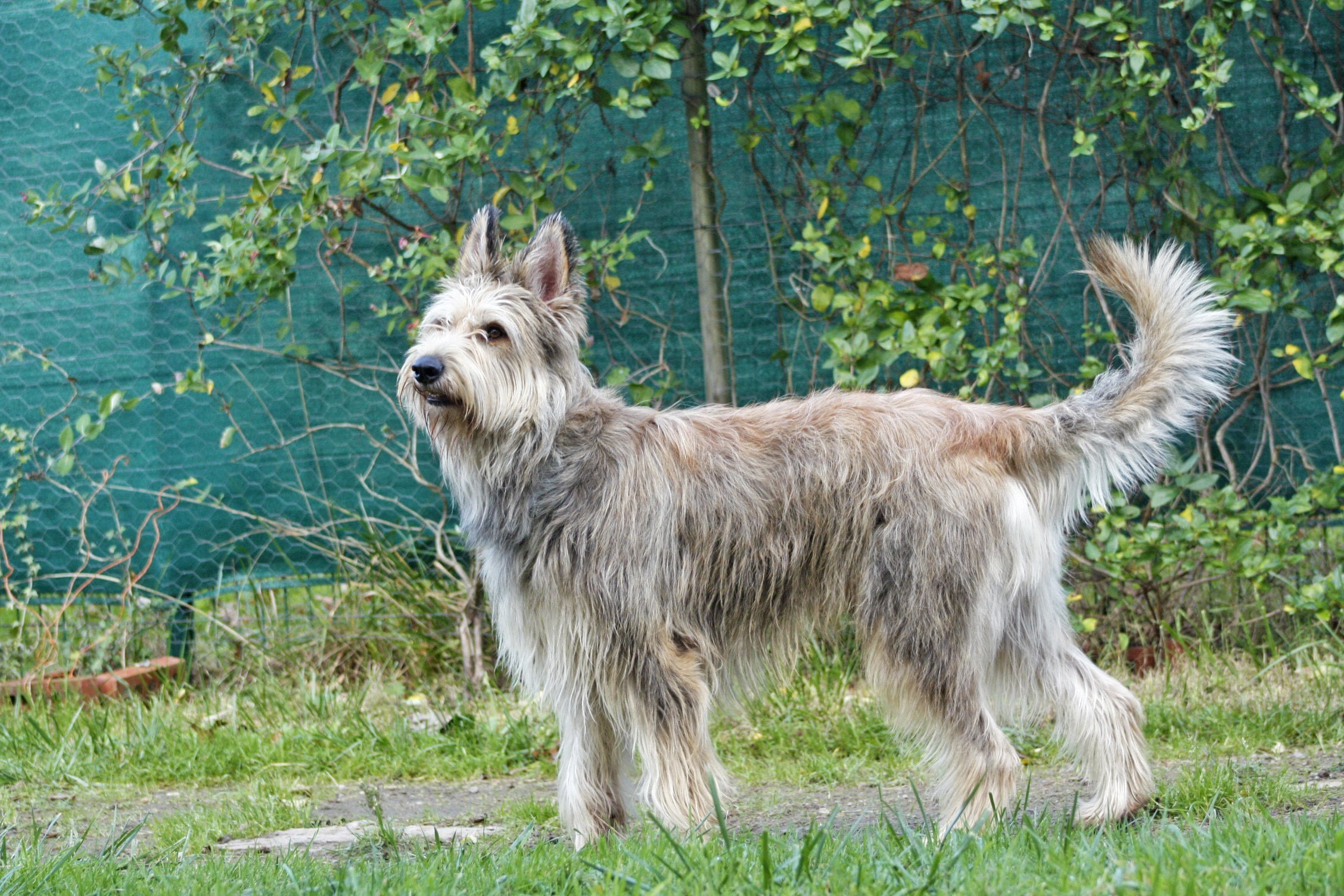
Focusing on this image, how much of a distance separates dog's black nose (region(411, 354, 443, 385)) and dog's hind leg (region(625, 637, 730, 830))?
98cm

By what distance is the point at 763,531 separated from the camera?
3.76m

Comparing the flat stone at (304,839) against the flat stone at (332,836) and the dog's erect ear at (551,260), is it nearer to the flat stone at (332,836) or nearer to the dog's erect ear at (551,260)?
the flat stone at (332,836)

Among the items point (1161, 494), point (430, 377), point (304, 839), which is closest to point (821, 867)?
point (430, 377)

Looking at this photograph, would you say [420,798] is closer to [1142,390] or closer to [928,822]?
[928,822]

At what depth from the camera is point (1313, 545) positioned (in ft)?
17.4

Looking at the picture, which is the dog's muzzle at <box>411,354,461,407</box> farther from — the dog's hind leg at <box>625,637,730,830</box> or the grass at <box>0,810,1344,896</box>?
the grass at <box>0,810,1344,896</box>

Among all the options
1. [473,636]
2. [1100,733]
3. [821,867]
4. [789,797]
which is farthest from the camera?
[473,636]

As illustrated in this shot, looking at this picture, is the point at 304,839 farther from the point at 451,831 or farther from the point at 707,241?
the point at 707,241

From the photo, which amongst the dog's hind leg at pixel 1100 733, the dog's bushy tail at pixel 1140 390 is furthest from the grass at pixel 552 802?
the dog's bushy tail at pixel 1140 390

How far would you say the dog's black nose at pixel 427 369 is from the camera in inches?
139

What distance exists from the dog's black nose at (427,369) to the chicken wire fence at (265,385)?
2.29 metres

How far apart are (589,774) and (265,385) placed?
11.0 ft

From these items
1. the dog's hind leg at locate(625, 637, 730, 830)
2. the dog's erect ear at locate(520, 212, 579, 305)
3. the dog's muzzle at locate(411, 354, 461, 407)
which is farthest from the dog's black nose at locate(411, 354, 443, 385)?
the dog's hind leg at locate(625, 637, 730, 830)

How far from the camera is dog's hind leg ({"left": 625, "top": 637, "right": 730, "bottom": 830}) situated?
3566 millimetres
